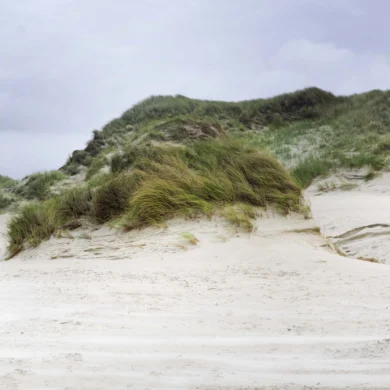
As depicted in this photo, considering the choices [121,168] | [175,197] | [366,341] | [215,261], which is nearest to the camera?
[366,341]

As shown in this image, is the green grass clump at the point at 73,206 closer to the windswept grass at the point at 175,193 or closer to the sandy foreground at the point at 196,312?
the windswept grass at the point at 175,193

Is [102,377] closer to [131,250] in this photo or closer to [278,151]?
[131,250]

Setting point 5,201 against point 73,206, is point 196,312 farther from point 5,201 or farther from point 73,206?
Answer: point 5,201

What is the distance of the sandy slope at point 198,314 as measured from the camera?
8.94ft

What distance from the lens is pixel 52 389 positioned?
257 cm

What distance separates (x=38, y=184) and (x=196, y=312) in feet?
37.0

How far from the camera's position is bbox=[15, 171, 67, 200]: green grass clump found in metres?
13.9

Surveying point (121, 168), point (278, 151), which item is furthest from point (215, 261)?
point (278, 151)

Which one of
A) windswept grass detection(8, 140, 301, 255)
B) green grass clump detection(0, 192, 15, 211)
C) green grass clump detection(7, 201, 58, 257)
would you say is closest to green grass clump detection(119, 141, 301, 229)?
windswept grass detection(8, 140, 301, 255)

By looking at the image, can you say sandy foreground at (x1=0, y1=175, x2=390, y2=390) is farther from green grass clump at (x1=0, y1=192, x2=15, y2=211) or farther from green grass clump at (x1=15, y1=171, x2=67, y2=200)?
green grass clump at (x1=15, y1=171, x2=67, y2=200)

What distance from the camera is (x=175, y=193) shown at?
278 inches

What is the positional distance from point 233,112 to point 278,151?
856 centimetres

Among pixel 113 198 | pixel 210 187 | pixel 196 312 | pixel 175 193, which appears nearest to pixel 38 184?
pixel 113 198

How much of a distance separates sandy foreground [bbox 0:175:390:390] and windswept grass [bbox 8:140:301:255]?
294 millimetres
